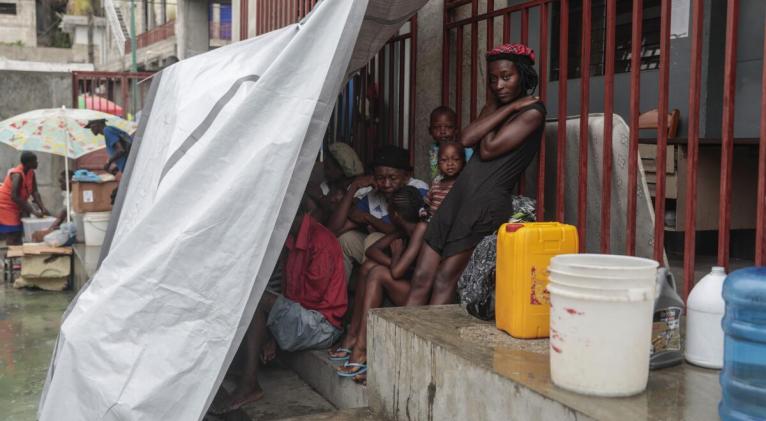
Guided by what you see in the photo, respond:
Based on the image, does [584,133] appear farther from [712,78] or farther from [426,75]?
[712,78]

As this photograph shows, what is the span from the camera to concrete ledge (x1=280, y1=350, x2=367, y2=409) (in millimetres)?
3350

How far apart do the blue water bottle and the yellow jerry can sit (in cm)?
74

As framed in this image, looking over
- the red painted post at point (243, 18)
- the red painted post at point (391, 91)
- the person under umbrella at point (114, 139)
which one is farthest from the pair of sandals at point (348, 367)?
the person under umbrella at point (114, 139)

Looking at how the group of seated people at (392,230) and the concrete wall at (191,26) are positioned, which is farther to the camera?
the concrete wall at (191,26)

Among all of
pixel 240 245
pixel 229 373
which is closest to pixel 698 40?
pixel 240 245

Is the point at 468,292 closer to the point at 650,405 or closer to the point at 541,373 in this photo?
the point at 541,373

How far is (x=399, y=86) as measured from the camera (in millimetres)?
4910

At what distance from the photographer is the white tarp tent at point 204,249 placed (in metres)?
2.67

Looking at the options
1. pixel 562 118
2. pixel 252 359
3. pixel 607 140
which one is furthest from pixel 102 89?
pixel 607 140

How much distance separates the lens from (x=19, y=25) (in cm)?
3550

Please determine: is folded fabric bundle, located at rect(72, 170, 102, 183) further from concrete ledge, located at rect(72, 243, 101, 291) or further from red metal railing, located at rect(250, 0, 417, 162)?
red metal railing, located at rect(250, 0, 417, 162)

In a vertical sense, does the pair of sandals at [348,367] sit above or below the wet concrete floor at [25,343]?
above

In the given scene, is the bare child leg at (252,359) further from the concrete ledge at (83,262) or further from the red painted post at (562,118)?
the concrete ledge at (83,262)

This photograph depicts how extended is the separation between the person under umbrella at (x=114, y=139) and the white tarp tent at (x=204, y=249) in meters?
6.07
